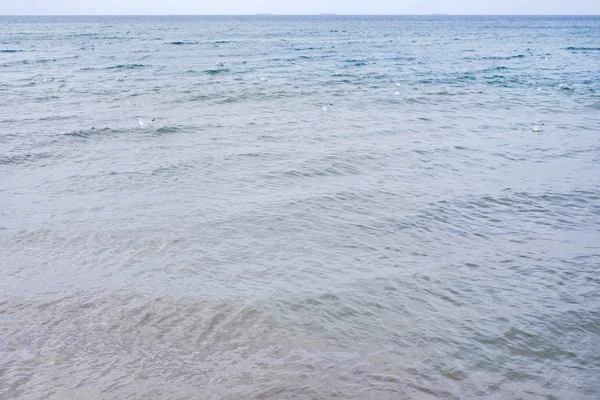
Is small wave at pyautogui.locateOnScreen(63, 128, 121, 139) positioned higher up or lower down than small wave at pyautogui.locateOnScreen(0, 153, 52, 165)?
higher up

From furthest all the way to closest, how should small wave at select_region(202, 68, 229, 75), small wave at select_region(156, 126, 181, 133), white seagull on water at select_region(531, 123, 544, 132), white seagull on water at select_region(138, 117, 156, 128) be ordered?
1. small wave at select_region(202, 68, 229, 75)
2. white seagull on water at select_region(138, 117, 156, 128)
3. white seagull on water at select_region(531, 123, 544, 132)
4. small wave at select_region(156, 126, 181, 133)

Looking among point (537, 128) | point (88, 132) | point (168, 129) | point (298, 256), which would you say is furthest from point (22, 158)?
point (537, 128)

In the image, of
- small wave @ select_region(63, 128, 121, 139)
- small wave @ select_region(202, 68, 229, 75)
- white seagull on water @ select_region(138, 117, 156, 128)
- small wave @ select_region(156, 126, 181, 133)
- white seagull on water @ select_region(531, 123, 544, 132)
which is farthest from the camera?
small wave @ select_region(202, 68, 229, 75)

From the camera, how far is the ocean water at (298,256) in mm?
5391

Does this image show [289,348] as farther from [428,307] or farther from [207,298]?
[428,307]

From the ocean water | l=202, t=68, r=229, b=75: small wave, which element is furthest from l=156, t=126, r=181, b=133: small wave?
l=202, t=68, r=229, b=75: small wave

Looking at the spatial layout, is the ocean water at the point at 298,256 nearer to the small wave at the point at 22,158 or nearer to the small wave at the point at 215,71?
the small wave at the point at 22,158

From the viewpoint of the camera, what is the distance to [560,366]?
18.2 feet

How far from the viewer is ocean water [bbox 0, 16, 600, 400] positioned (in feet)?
17.7

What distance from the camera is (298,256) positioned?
809cm

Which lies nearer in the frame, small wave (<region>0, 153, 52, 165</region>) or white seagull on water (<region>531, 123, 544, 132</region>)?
small wave (<region>0, 153, 52, 165</region>)

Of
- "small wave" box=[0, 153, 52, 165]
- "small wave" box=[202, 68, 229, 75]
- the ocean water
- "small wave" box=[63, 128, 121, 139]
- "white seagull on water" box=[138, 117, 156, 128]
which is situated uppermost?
"small wave" box=[202, 68, 229, 75]

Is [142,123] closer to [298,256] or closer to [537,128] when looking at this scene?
[298,256]

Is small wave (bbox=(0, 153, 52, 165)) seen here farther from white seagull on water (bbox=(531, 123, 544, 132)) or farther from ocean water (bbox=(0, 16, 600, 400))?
white seagull on water (bbox=(531, 123, 544, 132))
